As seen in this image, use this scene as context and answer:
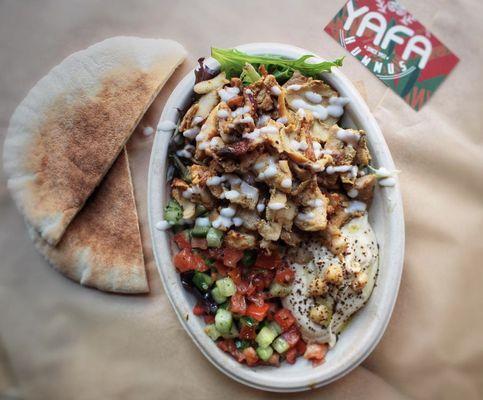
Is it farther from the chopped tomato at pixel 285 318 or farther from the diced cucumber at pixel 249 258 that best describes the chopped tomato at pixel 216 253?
the chopped tomato at pixel 285 318

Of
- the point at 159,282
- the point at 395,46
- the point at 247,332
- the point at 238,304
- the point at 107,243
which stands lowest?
the point at 159,282

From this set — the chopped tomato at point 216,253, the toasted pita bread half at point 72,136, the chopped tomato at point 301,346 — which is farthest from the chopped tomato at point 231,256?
the toasted pita bread half at point 72,136

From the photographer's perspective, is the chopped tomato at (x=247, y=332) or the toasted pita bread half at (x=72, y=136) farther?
the toasted pita bread half at (x=72, y=136)

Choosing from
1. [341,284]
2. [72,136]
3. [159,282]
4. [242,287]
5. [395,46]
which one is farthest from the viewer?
[395,46]

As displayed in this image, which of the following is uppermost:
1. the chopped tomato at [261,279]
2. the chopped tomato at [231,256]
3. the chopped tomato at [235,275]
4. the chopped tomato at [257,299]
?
the chopped tomato at [231,256]

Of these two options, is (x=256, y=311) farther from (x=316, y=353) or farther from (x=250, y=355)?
(x=316, y=353)

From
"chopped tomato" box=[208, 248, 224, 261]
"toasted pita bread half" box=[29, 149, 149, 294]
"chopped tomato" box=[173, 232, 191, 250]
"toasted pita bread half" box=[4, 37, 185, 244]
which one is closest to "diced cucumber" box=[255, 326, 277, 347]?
"chopped tomato" box=[208, 248, 224, 261]

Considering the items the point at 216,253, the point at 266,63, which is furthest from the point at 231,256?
the point at 266,63
